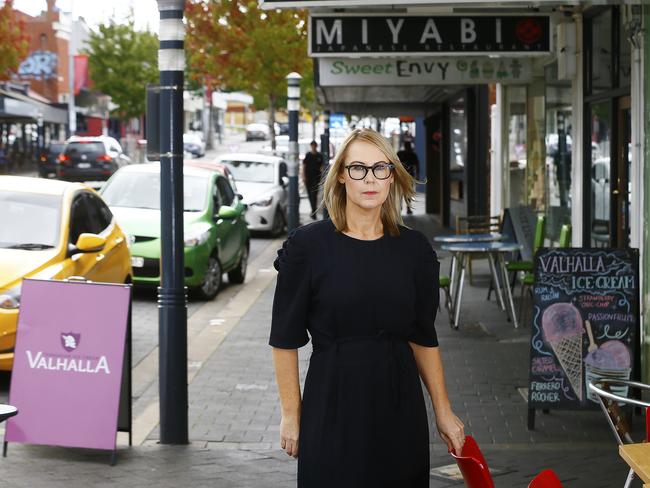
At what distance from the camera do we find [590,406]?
7.82m

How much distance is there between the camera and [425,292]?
4055 mm

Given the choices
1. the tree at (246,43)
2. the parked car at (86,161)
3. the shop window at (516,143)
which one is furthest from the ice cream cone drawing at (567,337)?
the parked car at (86,161)

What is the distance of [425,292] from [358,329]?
275 mm

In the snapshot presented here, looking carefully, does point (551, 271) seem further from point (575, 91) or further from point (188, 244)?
point (188, 244)

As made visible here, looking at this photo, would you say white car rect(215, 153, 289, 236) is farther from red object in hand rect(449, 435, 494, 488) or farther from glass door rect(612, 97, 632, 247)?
red object in hand rect(449, 435, 494, 488)

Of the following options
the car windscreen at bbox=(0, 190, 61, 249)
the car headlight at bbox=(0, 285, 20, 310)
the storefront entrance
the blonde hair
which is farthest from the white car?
the blonde hair

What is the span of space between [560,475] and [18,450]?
305 cm

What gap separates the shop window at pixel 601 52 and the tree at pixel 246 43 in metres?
23.4

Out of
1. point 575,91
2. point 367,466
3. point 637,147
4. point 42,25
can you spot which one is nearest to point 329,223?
point 367,466

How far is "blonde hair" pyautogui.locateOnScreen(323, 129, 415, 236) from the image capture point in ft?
13.2

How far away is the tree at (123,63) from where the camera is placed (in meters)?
72.5

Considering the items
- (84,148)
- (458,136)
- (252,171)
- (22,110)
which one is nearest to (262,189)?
(252,171)

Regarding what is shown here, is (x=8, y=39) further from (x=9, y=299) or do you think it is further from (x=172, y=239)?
(x=172, y=239)

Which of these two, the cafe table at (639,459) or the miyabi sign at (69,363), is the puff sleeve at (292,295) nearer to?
the cafe table at (639,459)
